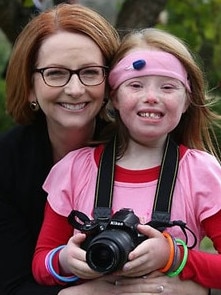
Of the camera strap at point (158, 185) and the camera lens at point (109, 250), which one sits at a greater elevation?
the camera strap at point (158, 185)

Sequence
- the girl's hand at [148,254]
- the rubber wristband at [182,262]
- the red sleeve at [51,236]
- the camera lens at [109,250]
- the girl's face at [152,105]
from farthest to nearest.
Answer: the red sleeve at [51,236], the girl's face at [152,105], the rubber wristband at [182,262], the girl's hand at [148,254], the camera lens at [109,250]

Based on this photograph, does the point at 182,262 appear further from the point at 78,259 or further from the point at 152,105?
the point at 152,105

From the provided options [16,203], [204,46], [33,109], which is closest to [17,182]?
[16,203]

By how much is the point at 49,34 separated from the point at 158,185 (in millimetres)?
713

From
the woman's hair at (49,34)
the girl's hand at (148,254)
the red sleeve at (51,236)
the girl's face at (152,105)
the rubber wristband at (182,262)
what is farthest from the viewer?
the woman's hair at (49,34)

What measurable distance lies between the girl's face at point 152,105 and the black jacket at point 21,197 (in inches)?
20.5

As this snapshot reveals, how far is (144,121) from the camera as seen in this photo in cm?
254

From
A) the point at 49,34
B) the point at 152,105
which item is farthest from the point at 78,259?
the point at 49,34

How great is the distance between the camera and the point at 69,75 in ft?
8.93

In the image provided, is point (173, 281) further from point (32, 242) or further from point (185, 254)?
point (32, 242)

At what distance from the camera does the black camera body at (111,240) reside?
2195mm

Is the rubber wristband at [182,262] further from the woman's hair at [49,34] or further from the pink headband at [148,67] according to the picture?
the woman's hair at [49,34]

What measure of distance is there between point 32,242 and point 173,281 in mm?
691

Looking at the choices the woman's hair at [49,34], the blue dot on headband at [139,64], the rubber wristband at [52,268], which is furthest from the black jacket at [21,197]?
the blue dot on headband at [139,64]
